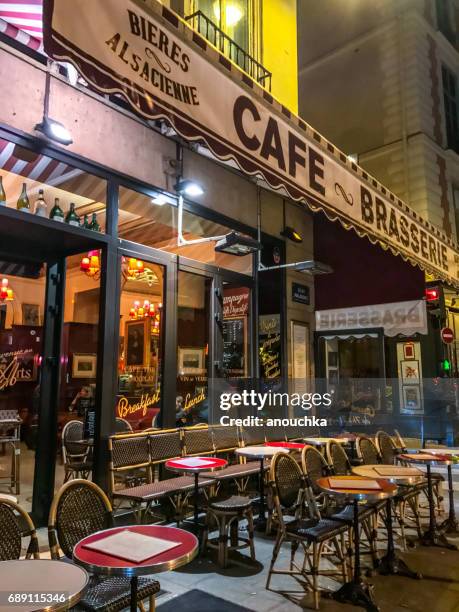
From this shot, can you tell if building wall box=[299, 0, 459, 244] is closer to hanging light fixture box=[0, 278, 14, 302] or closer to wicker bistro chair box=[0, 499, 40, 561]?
hanging light fixture box=[0, 278, 14, 302]

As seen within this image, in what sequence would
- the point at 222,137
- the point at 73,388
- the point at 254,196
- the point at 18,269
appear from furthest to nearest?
the point at 73,388
the point at 254,196
the point at 18,269
the point at 222,137

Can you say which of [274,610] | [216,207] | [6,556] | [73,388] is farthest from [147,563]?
[73,388]

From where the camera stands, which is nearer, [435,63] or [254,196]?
[254,196]

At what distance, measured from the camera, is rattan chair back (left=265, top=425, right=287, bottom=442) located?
6.83m

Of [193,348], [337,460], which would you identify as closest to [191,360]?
[193,348]

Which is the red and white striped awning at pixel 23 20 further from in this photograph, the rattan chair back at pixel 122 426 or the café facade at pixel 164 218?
the rattan chair back at pixel 122 426

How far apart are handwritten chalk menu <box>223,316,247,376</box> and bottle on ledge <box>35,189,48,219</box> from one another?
340cm

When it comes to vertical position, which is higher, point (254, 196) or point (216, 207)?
point (254, 196)

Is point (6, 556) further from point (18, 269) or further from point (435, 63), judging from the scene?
point (435, 63)

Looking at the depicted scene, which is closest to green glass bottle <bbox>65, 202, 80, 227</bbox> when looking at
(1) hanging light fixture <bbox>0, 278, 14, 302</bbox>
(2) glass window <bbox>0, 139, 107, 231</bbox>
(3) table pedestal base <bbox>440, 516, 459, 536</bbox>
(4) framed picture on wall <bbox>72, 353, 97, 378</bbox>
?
(2) glass window <bbox>0, 139, 107, 231</bbox>

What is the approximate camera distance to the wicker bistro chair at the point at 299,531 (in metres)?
3.49

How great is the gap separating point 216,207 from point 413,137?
6.25 m

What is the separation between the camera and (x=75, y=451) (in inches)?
239

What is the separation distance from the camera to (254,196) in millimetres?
7793
